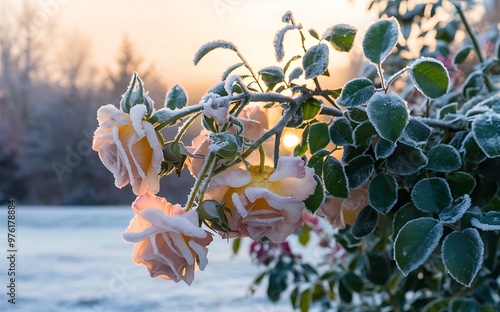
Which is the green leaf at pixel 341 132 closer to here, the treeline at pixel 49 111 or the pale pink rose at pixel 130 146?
the pale pink rose at pixel 130 146

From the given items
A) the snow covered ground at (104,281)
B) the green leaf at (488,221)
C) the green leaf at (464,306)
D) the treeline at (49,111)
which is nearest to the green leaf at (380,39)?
the green leaf at (488,221)

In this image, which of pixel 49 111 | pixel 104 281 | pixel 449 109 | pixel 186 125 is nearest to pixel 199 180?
pixel 186 125

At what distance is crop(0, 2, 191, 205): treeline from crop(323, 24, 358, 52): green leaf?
645 cm

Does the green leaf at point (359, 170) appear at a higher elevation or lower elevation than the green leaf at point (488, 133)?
lower

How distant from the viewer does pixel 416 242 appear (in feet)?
1.04

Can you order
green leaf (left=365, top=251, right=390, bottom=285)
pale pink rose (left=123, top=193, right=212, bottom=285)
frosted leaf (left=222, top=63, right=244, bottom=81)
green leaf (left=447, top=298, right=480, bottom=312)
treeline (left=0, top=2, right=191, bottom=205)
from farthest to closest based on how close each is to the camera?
treeline (left=0, top=2, right=191, bottom=205) → green leaf (left=365, top=251, right=390, bottom=285) → green leaf (left=447, top=298, right=480, bottom=312) → frosted leaf (left=222, top=63, right=244, bottom=81) → pale pink rose (left=123, top=193, right=212, bottom=285)

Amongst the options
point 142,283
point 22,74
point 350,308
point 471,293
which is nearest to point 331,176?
point 471,293

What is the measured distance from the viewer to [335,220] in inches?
16.2

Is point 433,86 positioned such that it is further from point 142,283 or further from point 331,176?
point 142,283

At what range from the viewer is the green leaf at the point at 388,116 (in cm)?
30

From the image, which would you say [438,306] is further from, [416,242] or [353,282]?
[416,242]

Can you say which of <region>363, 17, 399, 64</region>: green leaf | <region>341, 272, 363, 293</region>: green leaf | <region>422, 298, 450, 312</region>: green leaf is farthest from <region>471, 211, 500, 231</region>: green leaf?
<region>341, 272, 363, 293</region>: green leaf

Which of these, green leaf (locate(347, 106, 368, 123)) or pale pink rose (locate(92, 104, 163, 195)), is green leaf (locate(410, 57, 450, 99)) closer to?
green leaf (locate(347, 106, 368, 123))

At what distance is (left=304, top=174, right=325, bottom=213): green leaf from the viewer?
0.33m
